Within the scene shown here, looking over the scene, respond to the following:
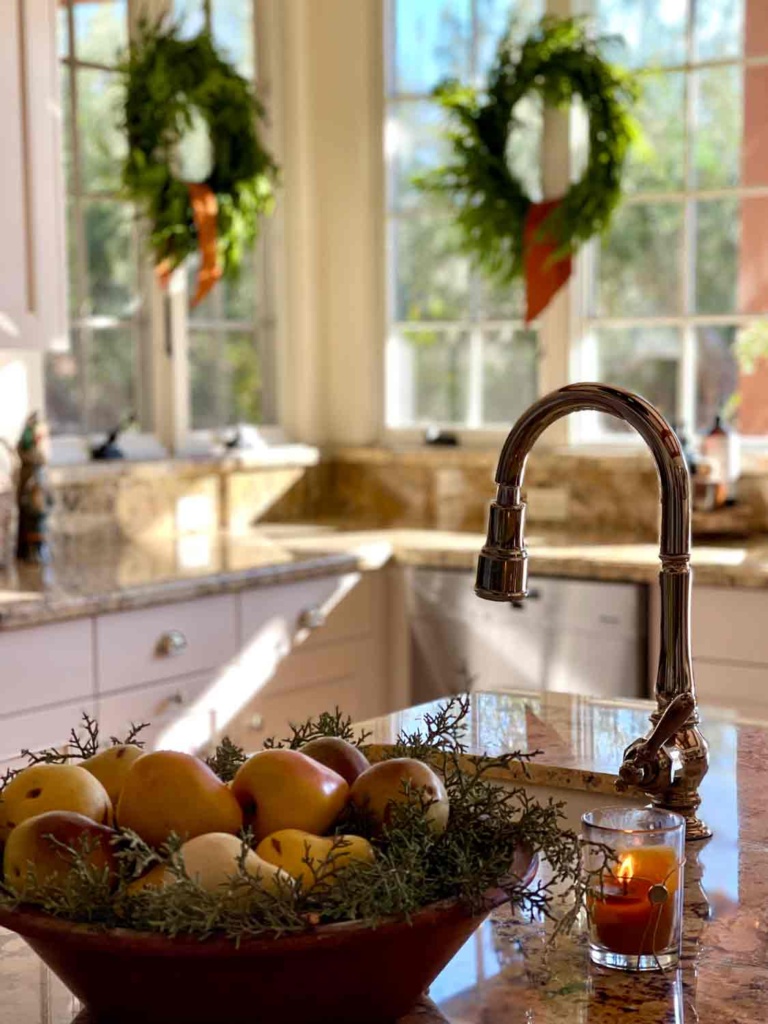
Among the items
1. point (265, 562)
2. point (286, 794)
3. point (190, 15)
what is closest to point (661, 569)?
point (286, 794)

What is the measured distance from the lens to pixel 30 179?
11.1ft

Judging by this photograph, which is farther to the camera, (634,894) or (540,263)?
(540,263)

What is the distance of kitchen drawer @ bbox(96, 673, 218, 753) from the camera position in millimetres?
3254

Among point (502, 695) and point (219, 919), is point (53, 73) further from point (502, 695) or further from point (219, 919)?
point (219, 919)

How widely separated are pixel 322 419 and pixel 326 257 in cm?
51

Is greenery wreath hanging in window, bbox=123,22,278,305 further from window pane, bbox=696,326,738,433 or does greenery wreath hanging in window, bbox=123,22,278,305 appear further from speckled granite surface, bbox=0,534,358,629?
window pane, bbox=696,326,738,433

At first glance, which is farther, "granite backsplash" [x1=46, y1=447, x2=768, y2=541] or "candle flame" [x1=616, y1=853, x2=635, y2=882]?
"granite backsplash" [x1=46, y1=447, x2=768, y2=541]

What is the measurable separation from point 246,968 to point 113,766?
0.89 ft

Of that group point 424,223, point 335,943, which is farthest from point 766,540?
point 335,943

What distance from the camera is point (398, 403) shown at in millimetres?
4863

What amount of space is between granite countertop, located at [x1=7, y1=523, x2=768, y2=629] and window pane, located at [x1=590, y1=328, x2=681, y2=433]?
495 millimetres

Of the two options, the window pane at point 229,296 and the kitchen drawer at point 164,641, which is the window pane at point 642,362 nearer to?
the window pane at point 229,296

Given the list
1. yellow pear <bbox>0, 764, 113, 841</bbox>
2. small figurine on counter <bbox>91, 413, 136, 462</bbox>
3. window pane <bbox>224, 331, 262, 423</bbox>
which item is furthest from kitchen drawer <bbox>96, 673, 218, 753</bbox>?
yellow pear <bbox>0, 764, 113, 841</bbox>

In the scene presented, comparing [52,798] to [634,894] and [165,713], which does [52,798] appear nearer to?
[634,894]
